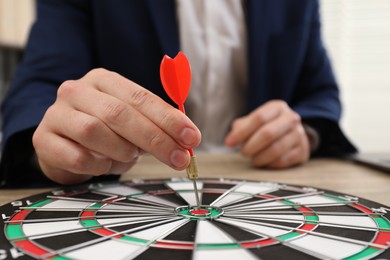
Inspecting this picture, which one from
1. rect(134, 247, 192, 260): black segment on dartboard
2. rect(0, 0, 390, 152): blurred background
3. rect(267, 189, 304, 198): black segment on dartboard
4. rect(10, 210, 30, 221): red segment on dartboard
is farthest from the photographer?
rect(0, 0, 390, 152): blurred background

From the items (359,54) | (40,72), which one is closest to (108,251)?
(40,72)

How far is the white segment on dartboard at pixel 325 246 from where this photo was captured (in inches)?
12.9

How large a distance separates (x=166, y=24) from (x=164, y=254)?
2.57ft

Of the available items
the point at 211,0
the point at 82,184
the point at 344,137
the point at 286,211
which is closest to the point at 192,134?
the point at 286,211

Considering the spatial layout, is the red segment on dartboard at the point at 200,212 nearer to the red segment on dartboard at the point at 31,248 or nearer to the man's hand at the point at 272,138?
the red segment on dartboard at the point at 31,248

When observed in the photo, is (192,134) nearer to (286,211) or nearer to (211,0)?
(286,211)

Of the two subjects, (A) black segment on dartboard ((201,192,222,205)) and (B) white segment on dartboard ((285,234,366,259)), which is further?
(A) black segment on dartboard ((201,192,222,205))

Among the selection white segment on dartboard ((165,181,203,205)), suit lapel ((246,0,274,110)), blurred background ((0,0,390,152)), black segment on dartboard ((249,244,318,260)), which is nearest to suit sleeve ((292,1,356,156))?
suit lapel ((246,0,274,110))

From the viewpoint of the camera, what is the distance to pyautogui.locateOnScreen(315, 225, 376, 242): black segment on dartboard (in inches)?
14.5

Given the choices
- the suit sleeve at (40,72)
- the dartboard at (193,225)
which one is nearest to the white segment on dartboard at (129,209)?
the dartboard at (193,225)

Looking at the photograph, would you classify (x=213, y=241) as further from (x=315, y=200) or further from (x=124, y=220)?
(x=315, y=200)

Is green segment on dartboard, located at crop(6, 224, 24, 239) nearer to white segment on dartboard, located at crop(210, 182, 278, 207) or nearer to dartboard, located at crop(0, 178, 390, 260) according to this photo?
dartboard, located at crop(0, 178, 390, 260)

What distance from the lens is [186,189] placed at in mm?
566

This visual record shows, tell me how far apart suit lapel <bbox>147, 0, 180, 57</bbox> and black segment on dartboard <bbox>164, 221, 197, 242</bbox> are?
686 millimetres
